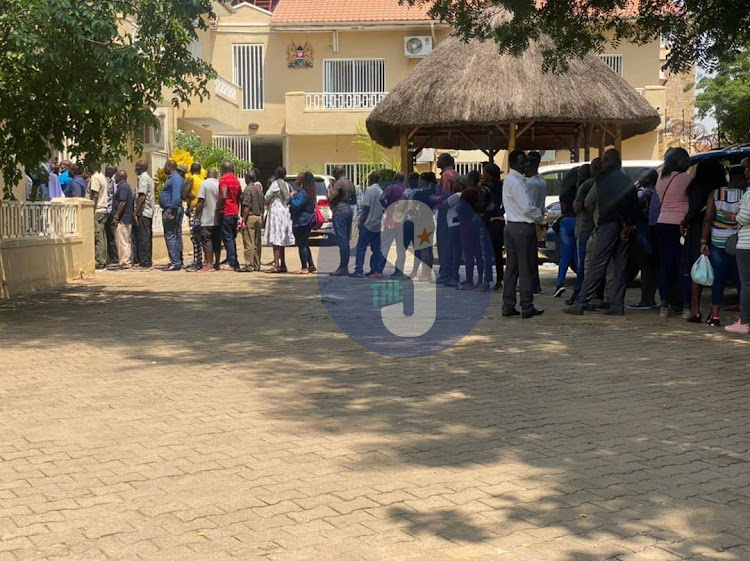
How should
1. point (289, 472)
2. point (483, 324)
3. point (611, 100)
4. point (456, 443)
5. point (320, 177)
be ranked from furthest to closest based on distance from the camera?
point (320, 177)
point (611, 100)
point (483, 324)
point (456, 443)
point (289, 472)

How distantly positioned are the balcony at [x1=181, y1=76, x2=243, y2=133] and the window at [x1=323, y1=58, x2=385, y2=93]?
10.9 ft

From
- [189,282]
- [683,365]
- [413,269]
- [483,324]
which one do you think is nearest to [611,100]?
[413,269]

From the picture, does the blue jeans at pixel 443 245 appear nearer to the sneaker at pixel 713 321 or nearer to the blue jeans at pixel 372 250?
the blue jeans at pixel 372 250

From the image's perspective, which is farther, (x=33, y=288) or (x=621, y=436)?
(x=33, y=288)

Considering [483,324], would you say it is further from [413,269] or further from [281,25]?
[281,25]

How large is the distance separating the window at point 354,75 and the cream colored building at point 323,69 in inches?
1.4

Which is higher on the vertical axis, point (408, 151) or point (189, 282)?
point (408, 151)

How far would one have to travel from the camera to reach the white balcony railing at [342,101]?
36062 millimetres

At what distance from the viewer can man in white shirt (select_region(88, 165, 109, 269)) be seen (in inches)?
724

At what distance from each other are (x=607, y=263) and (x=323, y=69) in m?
26.9

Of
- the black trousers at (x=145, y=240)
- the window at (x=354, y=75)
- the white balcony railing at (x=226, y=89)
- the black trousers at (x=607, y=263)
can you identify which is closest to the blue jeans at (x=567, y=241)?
the black trousers at (x=607, y=263)

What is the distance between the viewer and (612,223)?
11.6 meters

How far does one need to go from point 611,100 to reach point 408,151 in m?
4.56

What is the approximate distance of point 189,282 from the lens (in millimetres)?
16406
